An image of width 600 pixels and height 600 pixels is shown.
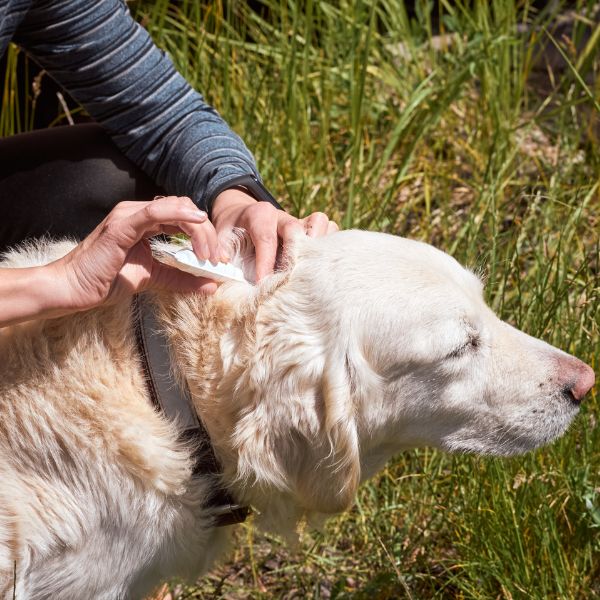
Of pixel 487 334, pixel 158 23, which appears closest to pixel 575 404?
pixel 487 334

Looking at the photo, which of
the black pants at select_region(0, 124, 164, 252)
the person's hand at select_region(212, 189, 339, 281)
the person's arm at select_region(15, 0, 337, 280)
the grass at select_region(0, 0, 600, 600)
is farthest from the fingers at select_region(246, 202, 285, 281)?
the grass at select_region(0, 0, 600, 600)

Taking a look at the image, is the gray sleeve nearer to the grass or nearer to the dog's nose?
the grass

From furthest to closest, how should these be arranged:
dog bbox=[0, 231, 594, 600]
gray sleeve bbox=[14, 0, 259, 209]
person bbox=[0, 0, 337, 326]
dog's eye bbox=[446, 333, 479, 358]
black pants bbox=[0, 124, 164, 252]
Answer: black pants bbox=[0, 124, 164, 252] → gray sleeve bbox=[14, 0, 259, 209] → person bbox=[0, 0, 337, 326] → dog's eye bbox=[446, 333, 479, 358] → dog bbox=[0, 231, 594, 600]

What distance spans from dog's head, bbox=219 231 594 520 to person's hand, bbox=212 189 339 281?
0.07m

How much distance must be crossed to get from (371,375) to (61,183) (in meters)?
1.26

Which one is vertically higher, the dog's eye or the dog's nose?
the dog's eye

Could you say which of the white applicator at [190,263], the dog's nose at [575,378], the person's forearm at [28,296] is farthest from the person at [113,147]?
the dog's nose at [575,378]

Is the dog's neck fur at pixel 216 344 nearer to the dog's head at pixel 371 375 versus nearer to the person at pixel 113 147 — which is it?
the dog's head at pixel 371 375

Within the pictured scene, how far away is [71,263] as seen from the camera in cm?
179

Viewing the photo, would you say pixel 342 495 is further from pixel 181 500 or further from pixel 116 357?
pixel 116 357

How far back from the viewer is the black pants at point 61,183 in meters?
2.64

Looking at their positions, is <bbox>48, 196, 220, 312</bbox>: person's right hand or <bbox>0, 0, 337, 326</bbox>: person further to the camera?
<bbox>0, 0, 337, 326</bbox>: person

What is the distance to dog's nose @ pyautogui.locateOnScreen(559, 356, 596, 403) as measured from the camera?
2.08 metres

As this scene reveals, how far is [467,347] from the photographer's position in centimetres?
200
